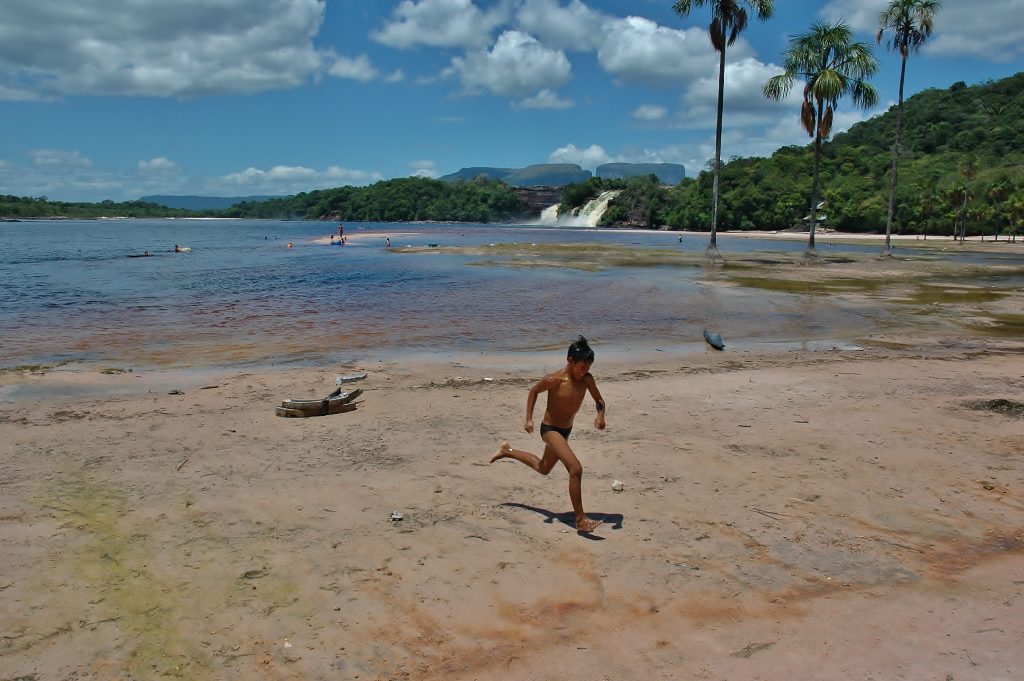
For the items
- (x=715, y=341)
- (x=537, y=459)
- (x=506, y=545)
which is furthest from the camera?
(x=715, y=341)

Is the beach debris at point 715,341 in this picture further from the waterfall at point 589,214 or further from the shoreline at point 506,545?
the waterfall at point 589,214

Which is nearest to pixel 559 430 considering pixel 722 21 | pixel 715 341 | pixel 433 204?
pixel 715 341

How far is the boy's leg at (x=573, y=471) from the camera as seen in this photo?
16.5 ft

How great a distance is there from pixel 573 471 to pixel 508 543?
0.74 meters

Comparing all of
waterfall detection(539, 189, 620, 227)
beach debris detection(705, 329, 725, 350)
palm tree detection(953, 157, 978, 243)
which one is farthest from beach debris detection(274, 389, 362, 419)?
waterfall detection(539, 189, 620, 227)

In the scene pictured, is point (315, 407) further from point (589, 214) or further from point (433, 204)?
point (433, 204)

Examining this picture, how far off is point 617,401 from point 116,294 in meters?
22.4

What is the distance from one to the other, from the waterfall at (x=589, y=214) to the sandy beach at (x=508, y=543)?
128200 mm

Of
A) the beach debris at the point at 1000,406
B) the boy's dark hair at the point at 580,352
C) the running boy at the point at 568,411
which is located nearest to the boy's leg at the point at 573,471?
the running boy at the point at 568,411

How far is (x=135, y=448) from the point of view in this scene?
7074mm

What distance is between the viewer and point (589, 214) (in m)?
139

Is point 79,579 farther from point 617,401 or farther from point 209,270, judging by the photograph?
point 209,270

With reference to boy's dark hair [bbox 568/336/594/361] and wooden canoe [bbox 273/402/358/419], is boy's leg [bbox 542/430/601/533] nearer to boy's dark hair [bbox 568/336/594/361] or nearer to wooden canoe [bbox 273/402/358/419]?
boy's dark hair [bbox 568/336/594/361]

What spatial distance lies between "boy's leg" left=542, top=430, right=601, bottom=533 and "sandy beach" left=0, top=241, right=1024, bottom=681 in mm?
131
